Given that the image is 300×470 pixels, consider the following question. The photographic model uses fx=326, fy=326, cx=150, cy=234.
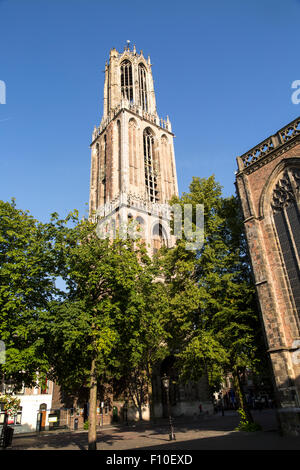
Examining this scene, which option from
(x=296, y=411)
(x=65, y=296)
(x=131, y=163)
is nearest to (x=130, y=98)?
(x=131, y=163)

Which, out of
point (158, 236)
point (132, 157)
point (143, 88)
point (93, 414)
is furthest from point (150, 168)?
point (93, 414)

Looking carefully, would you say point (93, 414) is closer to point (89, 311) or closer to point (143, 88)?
point (89, 311)

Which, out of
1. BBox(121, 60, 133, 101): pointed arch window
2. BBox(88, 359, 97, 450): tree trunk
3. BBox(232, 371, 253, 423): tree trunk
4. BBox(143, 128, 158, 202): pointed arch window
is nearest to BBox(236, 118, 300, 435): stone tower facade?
BBox(232, 371, 253, 423): tree trunk

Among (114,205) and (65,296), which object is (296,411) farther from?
(114,205)

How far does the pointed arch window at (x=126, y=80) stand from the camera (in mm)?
56656

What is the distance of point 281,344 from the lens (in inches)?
551

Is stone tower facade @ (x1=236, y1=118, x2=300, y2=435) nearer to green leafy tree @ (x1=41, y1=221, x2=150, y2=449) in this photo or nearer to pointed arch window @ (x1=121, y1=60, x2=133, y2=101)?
green leafy tree @ (x1=41, y1=221, x2=150, y2=449)

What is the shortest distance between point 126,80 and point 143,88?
3.48 m

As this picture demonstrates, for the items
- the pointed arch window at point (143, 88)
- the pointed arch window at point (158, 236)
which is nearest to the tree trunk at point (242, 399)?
the pointed arch window at point (158, 236)

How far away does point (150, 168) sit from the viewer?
159 ft

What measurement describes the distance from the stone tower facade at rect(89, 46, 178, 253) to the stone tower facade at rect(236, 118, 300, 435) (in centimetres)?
2108

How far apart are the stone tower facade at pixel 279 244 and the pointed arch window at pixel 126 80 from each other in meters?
43.7

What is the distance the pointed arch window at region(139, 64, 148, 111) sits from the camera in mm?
56312

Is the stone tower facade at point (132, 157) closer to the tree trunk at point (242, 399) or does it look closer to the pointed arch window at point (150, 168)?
the pointed arch window at point (150, 168)
